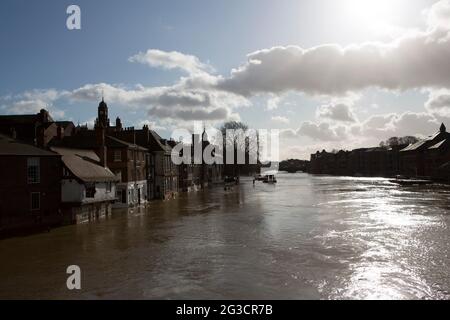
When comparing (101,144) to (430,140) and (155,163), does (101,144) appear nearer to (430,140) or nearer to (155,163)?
(155,163)

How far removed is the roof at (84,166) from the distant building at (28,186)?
1.38 m

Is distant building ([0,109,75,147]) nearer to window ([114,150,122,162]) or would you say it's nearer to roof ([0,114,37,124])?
roof ([0,114,37,124])

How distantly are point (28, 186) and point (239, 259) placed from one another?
815 inches

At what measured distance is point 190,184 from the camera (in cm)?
8650

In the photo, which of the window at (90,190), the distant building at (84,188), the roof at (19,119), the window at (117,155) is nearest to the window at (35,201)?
the distant building at (84,188)

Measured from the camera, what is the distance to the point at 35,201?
34906 millimetres

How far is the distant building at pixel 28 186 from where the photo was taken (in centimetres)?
3247

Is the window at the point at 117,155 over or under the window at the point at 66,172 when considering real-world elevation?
over

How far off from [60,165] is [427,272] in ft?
101

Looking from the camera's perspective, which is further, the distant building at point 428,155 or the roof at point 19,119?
the distant building at point 428,155

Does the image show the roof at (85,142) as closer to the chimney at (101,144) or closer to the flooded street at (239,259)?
the chimney at (101,144)
